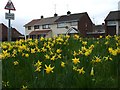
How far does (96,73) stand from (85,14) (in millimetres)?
63774

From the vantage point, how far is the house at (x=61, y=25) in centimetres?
6388

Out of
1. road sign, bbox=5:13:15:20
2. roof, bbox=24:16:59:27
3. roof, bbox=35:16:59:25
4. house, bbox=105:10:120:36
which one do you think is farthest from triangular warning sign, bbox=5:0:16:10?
roof, bbox=24:16:59:27

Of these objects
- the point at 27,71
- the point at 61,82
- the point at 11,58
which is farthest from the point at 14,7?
the point at 61,82

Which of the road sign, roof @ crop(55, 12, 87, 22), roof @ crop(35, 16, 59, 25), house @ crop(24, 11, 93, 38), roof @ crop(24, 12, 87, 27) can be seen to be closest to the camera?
the road sign

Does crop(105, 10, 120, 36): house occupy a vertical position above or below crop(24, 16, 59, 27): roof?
below

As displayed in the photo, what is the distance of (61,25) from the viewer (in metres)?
67.6

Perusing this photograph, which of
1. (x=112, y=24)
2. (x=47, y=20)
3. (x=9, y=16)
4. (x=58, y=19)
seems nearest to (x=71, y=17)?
(x=58, y=19)

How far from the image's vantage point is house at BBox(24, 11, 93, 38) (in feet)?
210

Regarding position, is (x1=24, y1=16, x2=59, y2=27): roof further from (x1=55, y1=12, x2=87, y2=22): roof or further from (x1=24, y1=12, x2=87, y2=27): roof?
(x1=55, y1=12, x2=87, y2=22): roof

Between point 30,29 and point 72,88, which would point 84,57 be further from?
point 30,29

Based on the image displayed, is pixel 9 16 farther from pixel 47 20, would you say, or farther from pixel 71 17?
pixel 47 20

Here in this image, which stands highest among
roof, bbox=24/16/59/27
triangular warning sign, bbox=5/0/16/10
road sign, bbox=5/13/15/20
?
roof, bbox=24/16/59/27

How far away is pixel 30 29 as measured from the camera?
7788 centimetres

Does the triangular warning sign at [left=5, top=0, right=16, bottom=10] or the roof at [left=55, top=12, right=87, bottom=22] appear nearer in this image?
the triangular warning sign at [left=5, top=0, right=16, bottom=10]
